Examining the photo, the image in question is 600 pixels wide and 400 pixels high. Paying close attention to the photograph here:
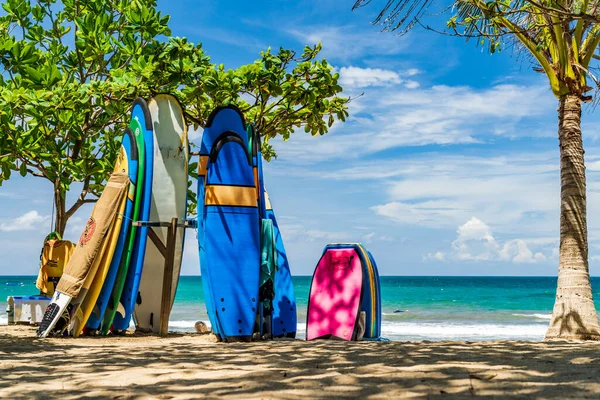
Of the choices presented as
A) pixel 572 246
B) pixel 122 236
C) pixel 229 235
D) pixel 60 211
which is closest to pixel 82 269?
pixel 122 236

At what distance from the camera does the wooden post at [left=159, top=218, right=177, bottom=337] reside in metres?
7.75

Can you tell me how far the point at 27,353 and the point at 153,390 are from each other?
8.96ft

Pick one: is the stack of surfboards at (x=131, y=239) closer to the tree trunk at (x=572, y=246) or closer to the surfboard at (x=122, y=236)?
the surfboard at (x=122, y=236)

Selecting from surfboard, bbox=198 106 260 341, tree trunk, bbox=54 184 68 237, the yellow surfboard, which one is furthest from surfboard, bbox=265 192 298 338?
tree trunk, bbox=54 184 68 237

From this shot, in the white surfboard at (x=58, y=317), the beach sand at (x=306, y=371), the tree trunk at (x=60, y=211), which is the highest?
the tree trunk at (x=60, y=211)

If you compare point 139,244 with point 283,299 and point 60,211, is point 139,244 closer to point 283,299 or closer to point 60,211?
point 283,299

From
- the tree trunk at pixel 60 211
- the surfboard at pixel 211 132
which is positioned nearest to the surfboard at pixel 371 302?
the surfboard at pixel 211 132

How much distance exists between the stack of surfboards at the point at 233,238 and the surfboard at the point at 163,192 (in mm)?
534

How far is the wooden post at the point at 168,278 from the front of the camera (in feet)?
25.4

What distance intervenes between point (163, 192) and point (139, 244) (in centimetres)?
71

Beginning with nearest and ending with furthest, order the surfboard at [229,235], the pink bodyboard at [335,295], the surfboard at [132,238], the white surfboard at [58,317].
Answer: the surfboard at [229,235]
the white surfboard at [58,317]
the pink bodyboard at [335,295]
the surfboard at [132,238]

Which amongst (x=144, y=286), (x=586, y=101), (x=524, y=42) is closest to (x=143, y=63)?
(x=144, y=286)

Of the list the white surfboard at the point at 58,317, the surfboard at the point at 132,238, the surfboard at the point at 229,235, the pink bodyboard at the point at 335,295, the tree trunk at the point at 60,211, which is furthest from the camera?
the tree trunk at the point at 60,211

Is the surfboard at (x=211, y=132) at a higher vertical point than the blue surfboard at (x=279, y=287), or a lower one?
higher
